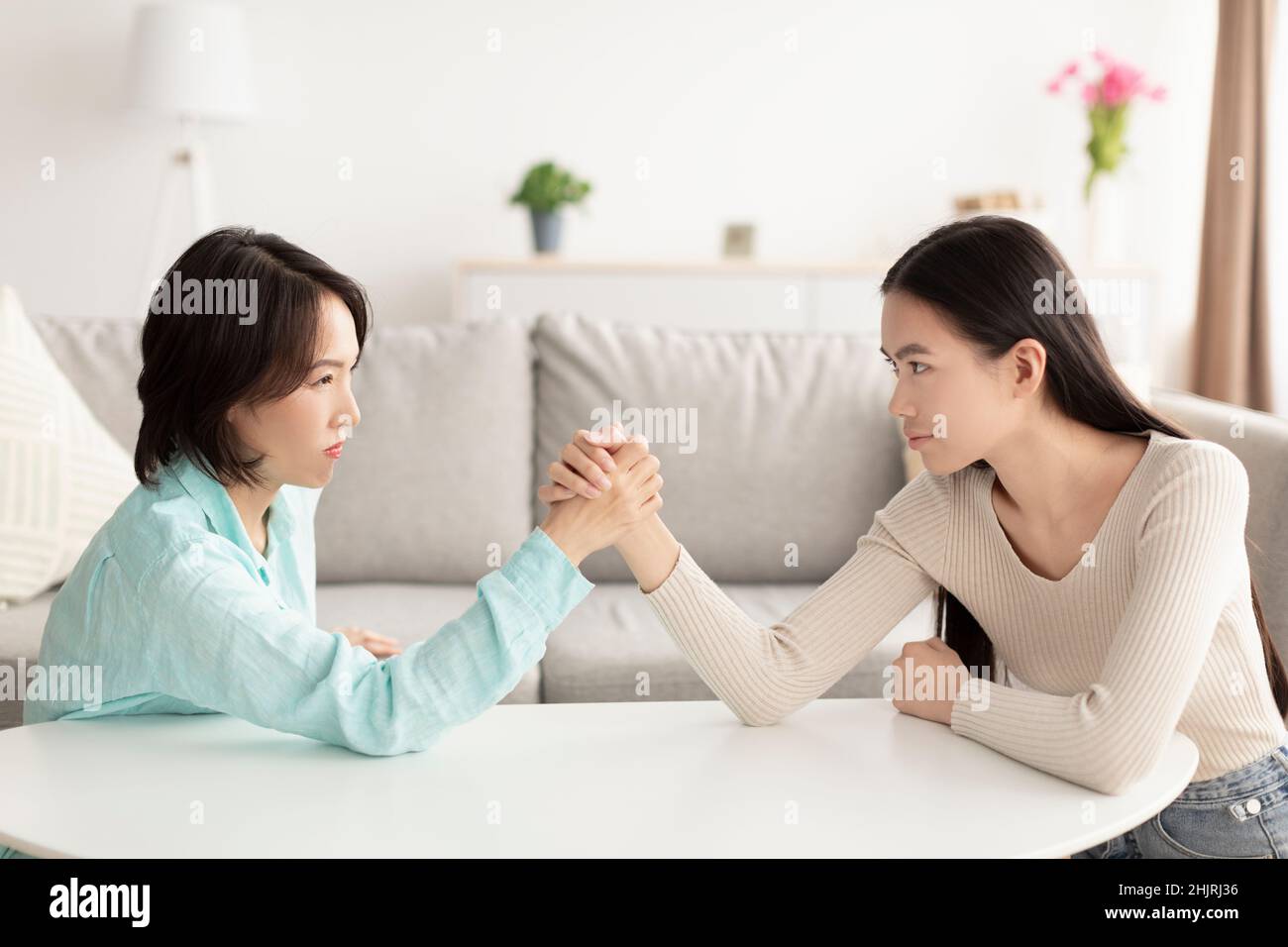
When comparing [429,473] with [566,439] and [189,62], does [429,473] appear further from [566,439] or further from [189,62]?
[189,62]

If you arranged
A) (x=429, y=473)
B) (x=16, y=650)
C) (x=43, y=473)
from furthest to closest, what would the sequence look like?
(x=429, y=473) < (x=43, y=473) < (x=16, y=650)

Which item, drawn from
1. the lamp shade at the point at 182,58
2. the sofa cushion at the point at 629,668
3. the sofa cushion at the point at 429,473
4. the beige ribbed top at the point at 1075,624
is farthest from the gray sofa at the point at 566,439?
the lamp shade at the point at 182,58

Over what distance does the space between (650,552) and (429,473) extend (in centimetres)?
122

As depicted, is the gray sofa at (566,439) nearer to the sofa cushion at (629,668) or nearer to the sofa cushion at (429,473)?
the sofa cushion at (429,473)

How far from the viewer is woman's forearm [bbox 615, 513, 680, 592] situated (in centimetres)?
130

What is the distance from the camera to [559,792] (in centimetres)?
101

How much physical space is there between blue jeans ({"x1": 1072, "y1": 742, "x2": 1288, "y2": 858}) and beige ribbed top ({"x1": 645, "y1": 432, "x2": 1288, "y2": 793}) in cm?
2

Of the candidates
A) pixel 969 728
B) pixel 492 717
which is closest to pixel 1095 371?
pixel 969 728

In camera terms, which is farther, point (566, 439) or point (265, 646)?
point (566, 439)

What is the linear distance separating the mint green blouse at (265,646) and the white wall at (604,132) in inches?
140

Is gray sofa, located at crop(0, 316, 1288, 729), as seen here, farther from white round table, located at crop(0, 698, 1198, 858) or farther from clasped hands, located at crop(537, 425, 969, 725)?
white round table, located at crop(0, 698, 1198, 858)

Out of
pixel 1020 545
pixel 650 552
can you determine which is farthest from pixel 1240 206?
pixel 650 552

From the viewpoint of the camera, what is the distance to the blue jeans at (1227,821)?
124 centimetres
